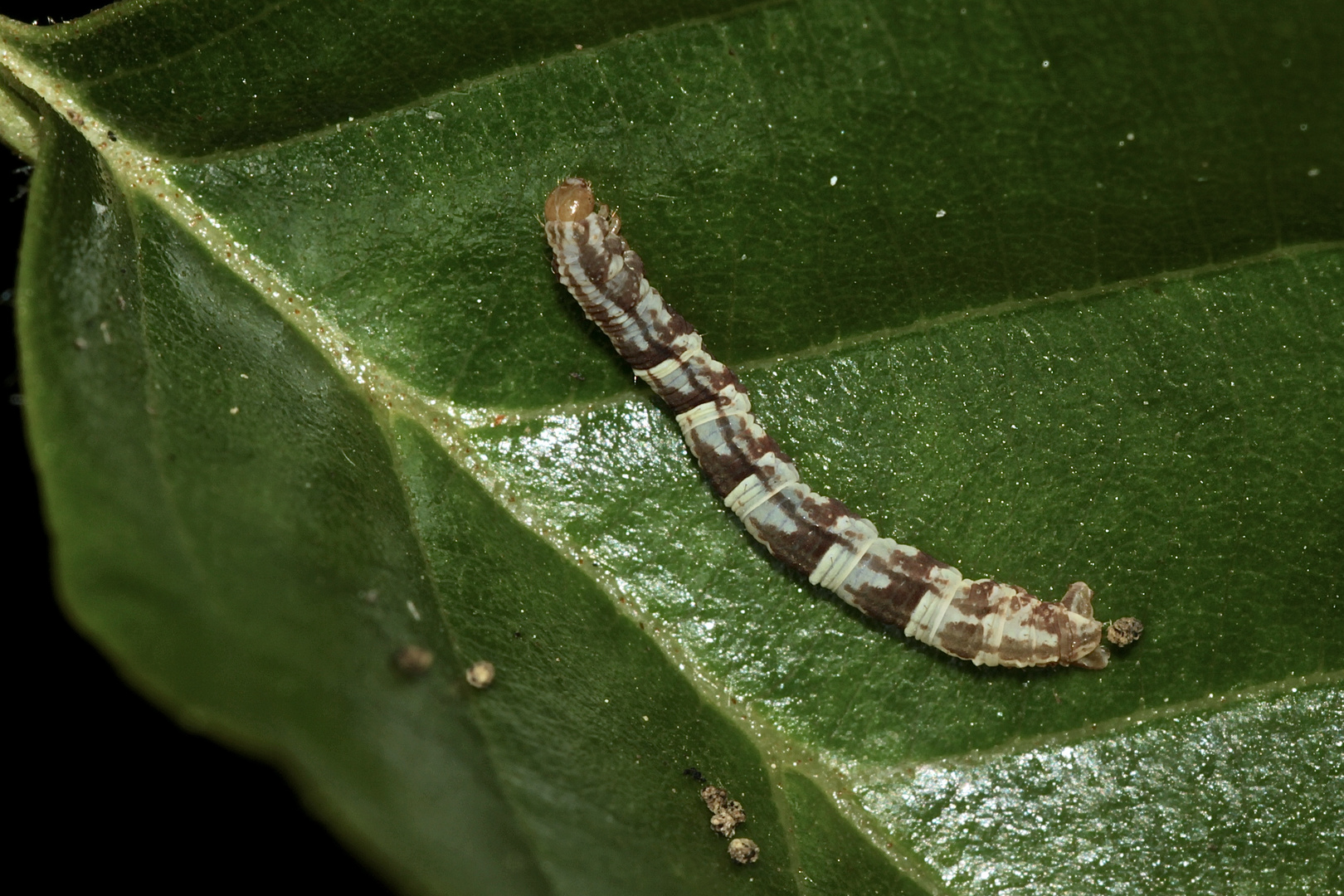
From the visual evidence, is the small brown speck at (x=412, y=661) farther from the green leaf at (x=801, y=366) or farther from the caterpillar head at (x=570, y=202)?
the caterpillar head at (x=570, y=202)

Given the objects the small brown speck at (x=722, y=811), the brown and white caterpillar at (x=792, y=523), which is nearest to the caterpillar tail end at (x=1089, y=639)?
the brown and white caterpillar at (x=792, y=523)

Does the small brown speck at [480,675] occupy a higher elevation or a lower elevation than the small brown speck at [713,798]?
higher

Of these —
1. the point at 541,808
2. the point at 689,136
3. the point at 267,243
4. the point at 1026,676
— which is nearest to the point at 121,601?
the point at 541,808

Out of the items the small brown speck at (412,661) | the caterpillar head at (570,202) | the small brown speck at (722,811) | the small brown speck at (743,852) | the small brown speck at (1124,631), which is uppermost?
the caterpillar head at (570,202)

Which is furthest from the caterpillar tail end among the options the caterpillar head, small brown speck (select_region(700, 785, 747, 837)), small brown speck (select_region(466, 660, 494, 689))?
the caterpillar head

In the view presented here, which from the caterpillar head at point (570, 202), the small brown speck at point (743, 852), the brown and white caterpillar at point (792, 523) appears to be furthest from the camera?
the brown and white caterpillar at point (792, 523)

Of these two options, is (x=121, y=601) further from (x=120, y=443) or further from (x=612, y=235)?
(x=612, y=235)

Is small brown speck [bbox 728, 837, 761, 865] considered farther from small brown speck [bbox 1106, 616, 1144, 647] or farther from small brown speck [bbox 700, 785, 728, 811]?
small brown speck [bbox 1106, 616, 1144, 647]

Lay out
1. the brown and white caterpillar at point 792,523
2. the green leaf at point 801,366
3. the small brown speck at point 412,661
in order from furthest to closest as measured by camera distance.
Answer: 1. the brown and white caterpillar at point 792,523
2. the green leaf at point 801,366
3. the small brown speck at point 412,661
